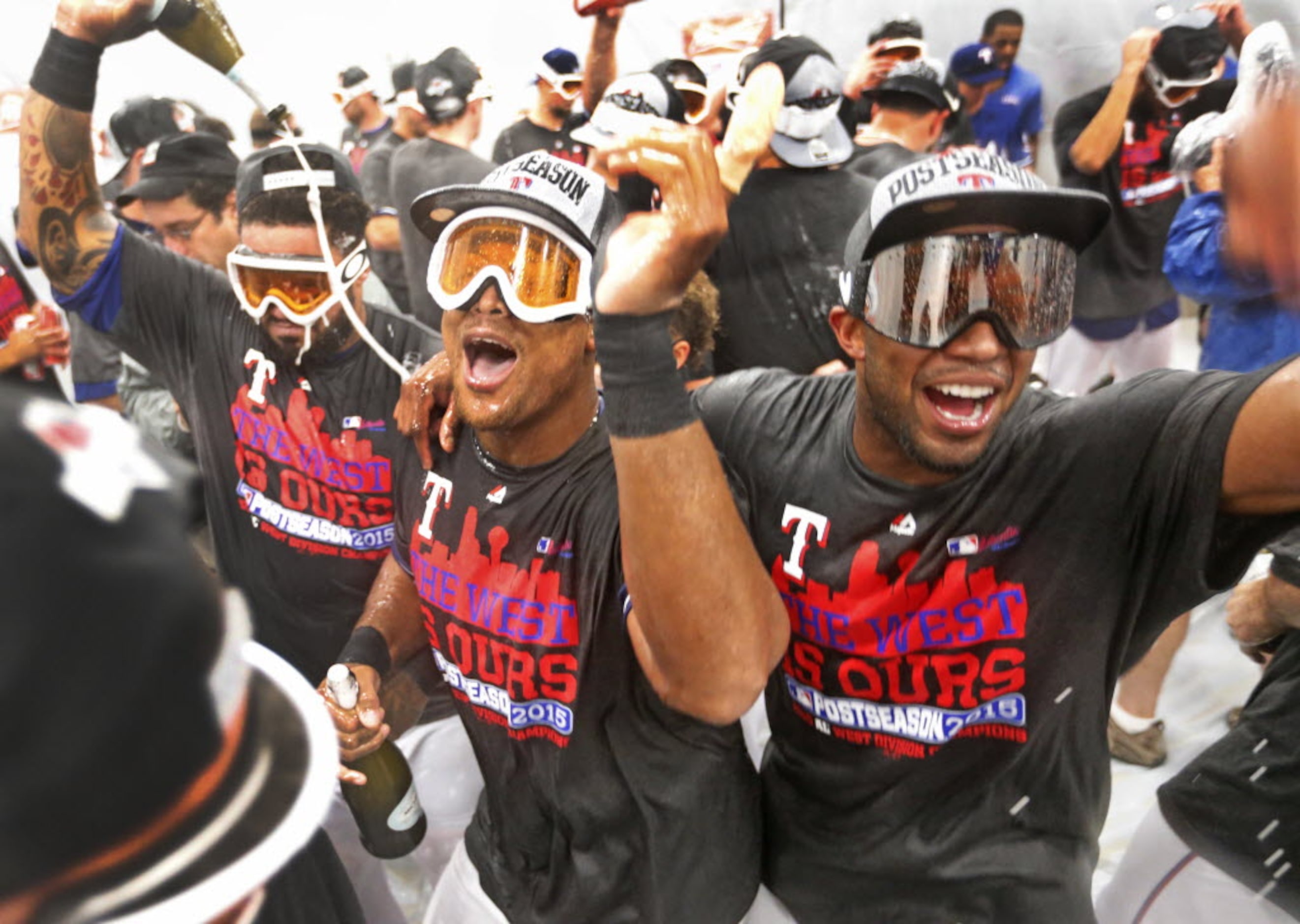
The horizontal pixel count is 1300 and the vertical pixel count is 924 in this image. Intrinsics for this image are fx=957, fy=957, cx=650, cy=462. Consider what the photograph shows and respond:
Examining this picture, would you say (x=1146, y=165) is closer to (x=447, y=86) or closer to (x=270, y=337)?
(x=447, y=86)

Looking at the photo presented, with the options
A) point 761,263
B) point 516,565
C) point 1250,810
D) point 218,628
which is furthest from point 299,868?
point 761,263

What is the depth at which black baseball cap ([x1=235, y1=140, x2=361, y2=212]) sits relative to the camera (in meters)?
2.64

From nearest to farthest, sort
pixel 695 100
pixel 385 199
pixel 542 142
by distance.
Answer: pixel 695 100 → pixel 542 142 → pixel 385 199

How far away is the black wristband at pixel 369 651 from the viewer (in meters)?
2.10

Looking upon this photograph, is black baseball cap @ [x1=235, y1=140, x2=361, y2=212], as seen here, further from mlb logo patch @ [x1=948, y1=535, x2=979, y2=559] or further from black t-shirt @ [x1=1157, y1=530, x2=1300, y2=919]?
black t-shirt @ [x1=1157, y1=530, x2=1300, y2=919]

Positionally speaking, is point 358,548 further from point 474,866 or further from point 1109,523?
point 1109,523

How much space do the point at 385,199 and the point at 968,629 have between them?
5.26 metres

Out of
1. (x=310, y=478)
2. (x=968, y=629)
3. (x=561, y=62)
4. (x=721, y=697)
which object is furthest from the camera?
(x=561, y=62)

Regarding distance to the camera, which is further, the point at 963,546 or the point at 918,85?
the point at 918,85

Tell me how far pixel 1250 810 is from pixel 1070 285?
3.89ft

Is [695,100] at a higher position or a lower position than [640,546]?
higher

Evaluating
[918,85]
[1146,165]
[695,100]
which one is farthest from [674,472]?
[1146,165]

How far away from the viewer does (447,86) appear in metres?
5.09

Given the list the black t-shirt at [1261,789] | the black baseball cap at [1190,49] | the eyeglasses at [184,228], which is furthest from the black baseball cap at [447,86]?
the black t-shirt at [1261,789]
